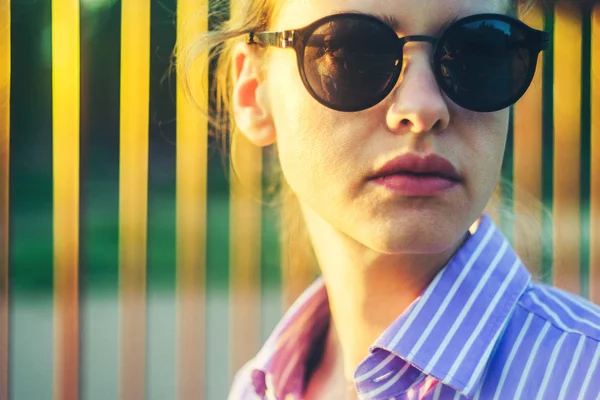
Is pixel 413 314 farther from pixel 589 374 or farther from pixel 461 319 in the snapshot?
pixel 589 374

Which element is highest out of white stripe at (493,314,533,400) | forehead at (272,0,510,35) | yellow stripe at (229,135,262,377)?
forehead at (272,0,510,35)

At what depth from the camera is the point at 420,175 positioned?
1.20 m

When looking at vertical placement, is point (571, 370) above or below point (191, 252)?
above

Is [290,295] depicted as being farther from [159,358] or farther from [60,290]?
[159,358]

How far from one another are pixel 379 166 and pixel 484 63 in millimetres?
258

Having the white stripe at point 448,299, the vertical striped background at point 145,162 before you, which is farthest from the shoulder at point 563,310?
the vertical striped background at point 145,162

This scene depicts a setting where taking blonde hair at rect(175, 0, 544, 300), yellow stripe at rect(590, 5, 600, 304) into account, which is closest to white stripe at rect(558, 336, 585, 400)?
blonde hair at rect(175, 0, 544, 300)

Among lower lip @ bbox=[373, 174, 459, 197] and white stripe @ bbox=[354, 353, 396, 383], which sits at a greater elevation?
lower lip @ bbox=[373, 174, 459, 197]

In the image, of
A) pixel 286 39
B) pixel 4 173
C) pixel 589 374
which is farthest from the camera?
pixel 4 173

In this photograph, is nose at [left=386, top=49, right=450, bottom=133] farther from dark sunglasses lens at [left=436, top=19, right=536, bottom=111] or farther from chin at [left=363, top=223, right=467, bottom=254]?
chin at [left=363, top=223, right=467, bottom=254]

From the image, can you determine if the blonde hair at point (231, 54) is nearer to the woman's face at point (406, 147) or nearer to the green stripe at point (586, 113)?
the woman's face at point (406, 147)

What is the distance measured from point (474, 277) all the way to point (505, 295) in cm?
7

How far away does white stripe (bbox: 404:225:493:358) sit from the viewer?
1.23 metres

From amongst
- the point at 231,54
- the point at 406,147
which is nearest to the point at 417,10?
the point at 406,147
